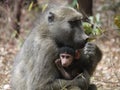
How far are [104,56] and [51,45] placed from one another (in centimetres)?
404

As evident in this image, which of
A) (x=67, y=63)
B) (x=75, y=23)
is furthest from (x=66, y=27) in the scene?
(x=67, y=63)

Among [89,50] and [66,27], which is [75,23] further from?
[89,50]

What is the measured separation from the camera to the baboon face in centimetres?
501

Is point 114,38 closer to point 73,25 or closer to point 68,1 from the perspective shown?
point 68,1

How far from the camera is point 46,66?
5.09 m

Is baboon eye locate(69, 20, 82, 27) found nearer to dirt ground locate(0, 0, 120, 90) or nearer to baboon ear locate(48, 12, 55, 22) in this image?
baboon ear locate(48, 12, 55, 22)

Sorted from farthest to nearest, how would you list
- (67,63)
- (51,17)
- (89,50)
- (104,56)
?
(104,56), (89,50), (51,17), (67,63)

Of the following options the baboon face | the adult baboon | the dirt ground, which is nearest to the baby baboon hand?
the adult baboon

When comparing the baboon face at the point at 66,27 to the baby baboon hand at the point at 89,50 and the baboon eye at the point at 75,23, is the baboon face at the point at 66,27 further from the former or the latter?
the baby baboon hand at the point at 89,50

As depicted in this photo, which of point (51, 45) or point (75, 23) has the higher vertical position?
point (75, 23)

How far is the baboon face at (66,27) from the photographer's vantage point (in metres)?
5.01

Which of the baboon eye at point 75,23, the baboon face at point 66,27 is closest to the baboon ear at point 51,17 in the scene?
the baboon face at point 66,27

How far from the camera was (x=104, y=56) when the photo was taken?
9.04m

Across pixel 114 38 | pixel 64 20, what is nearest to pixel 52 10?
pixel 64 20
